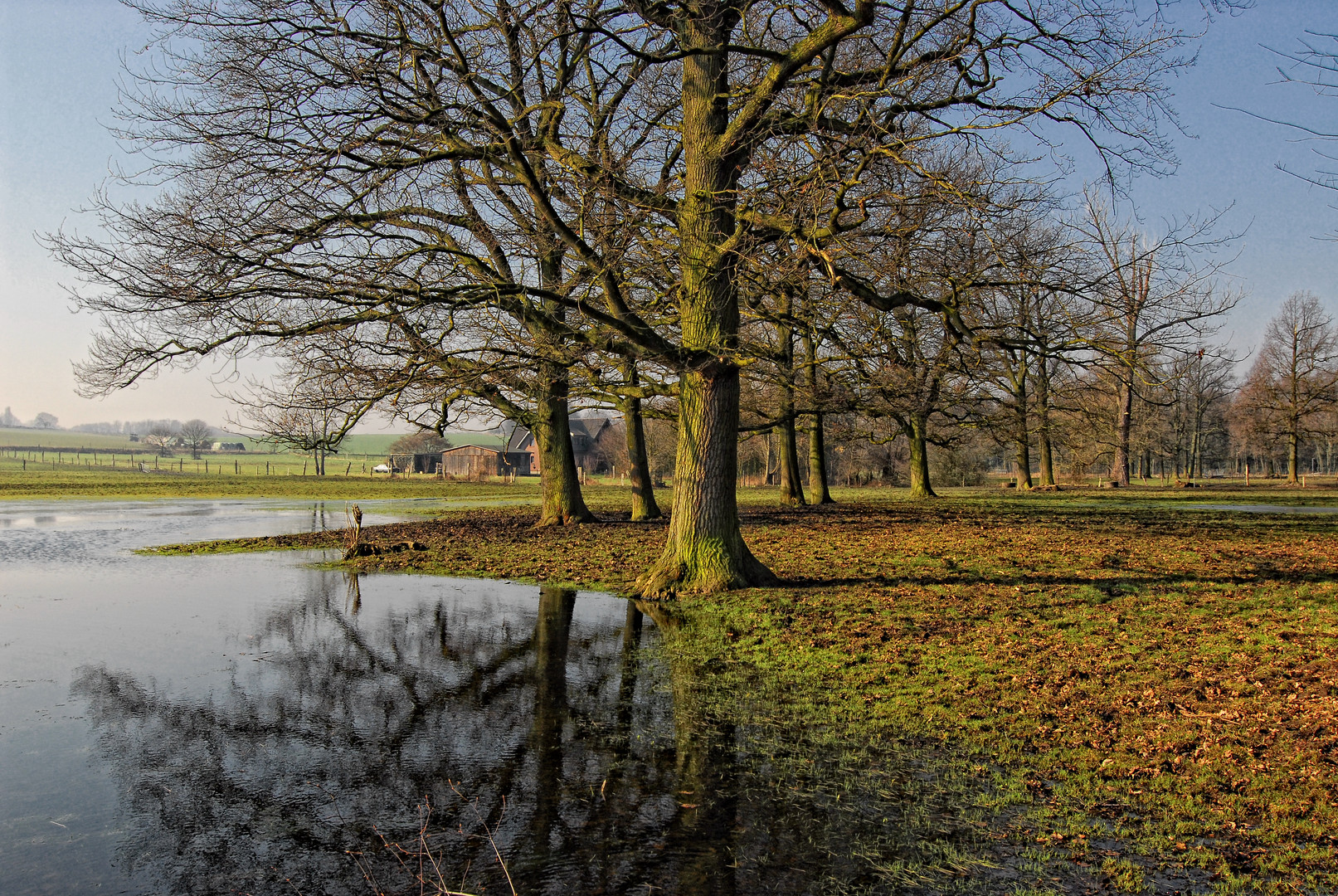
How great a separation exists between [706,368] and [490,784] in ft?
23.9

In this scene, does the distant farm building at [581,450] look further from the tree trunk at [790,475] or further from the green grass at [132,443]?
the tree trunk at [790,475]

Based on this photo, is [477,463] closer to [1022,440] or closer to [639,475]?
[639,475]

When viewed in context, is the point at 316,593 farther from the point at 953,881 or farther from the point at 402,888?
the point at 953,881

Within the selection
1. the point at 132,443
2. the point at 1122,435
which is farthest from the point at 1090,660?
the point at 132,443

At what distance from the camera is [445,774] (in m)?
5.14

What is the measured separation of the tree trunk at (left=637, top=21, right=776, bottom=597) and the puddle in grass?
1.81 meters

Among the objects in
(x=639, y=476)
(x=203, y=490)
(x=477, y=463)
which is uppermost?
(x=477, y=463)

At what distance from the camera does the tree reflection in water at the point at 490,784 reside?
13.0 ft

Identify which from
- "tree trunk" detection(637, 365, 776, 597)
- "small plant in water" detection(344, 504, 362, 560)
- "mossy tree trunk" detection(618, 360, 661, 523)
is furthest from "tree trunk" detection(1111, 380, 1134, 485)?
"small plant in water" detection(344, 504, 362, 560)

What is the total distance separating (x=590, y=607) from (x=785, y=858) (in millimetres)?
7150

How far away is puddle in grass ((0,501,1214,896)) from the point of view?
3941 millimetres

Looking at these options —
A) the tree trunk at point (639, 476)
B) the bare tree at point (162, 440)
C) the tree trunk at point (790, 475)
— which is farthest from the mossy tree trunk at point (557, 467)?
the bare tree at point (162, 440)

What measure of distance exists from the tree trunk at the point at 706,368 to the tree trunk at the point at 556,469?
387 inches

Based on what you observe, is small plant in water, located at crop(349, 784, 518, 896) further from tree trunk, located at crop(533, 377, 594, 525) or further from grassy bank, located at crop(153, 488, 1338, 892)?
tree trunk, located at crop(533, 377, 594, 525)
